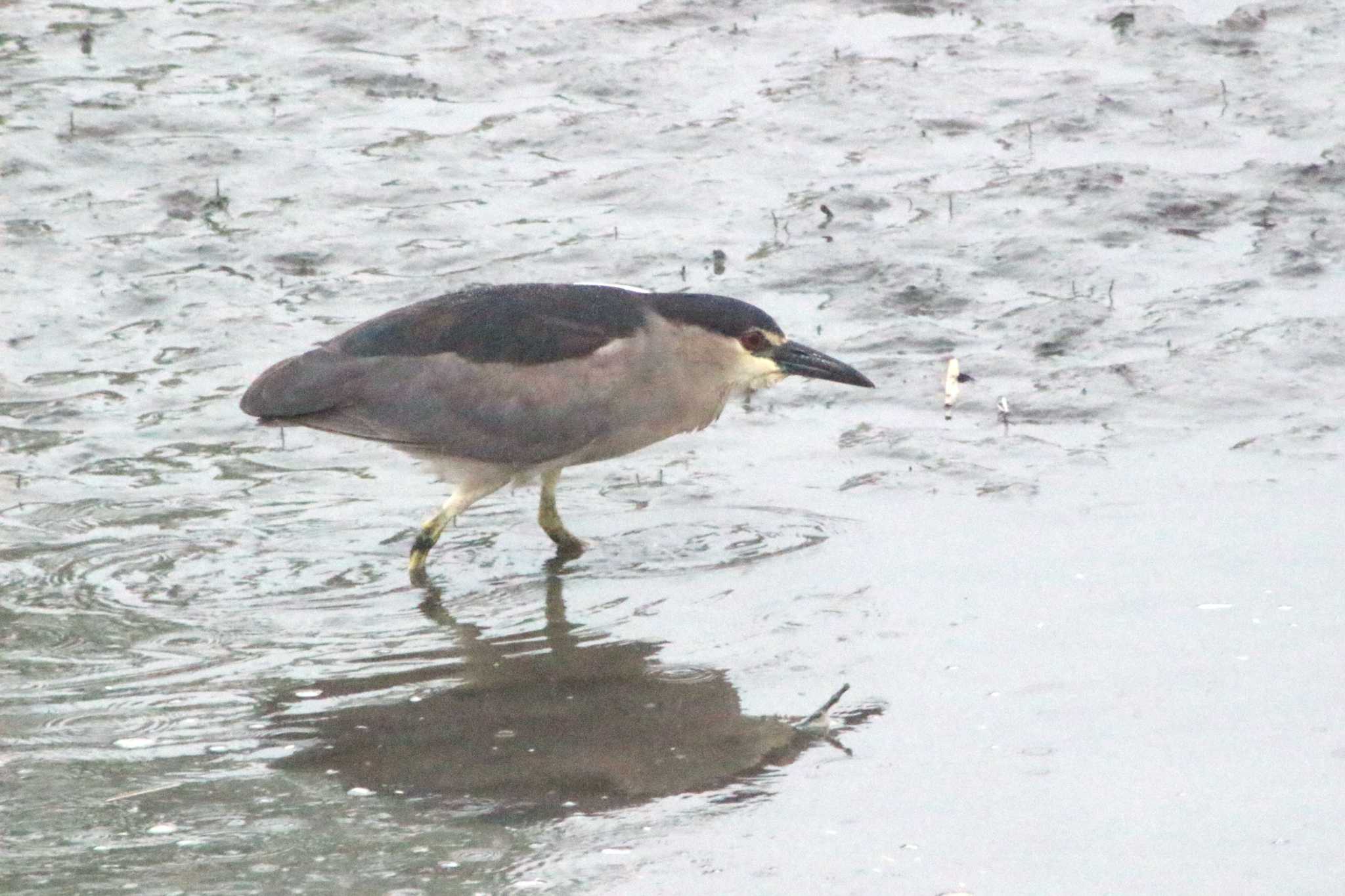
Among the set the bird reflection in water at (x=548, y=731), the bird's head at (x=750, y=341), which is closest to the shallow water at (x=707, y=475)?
the bird reflection in water at (x=548, y=731)

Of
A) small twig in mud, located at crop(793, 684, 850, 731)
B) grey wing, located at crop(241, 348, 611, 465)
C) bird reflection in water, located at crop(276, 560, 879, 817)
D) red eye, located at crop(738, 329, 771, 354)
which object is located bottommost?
bird reflection in water, located at crop(276, 560, 879, 817)

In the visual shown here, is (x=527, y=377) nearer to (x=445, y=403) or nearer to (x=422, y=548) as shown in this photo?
(x=445, y=403)

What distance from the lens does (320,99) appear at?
11383mm

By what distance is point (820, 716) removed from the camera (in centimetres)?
580

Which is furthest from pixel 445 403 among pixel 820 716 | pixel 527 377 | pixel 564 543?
pixel 820 716

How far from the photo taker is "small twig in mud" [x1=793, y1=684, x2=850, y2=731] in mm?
5762

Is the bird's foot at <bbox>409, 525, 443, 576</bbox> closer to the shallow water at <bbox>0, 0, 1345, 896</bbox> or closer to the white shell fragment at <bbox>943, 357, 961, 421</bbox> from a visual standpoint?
the shallow water at <bbox>0, 0, 1345, 896</bbox>

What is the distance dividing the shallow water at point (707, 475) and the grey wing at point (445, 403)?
0.40 m

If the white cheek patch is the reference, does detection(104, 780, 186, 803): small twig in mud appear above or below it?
below

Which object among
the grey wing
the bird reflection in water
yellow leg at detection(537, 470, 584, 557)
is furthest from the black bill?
the bird reflection in water

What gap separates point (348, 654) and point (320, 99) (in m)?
5.55

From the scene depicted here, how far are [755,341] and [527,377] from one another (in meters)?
0.73

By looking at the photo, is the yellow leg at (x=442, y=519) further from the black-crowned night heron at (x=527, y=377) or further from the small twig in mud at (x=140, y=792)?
the small twig in mud at (x=140, y=792)

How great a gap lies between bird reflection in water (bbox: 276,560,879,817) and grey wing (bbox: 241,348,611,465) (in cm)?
75
